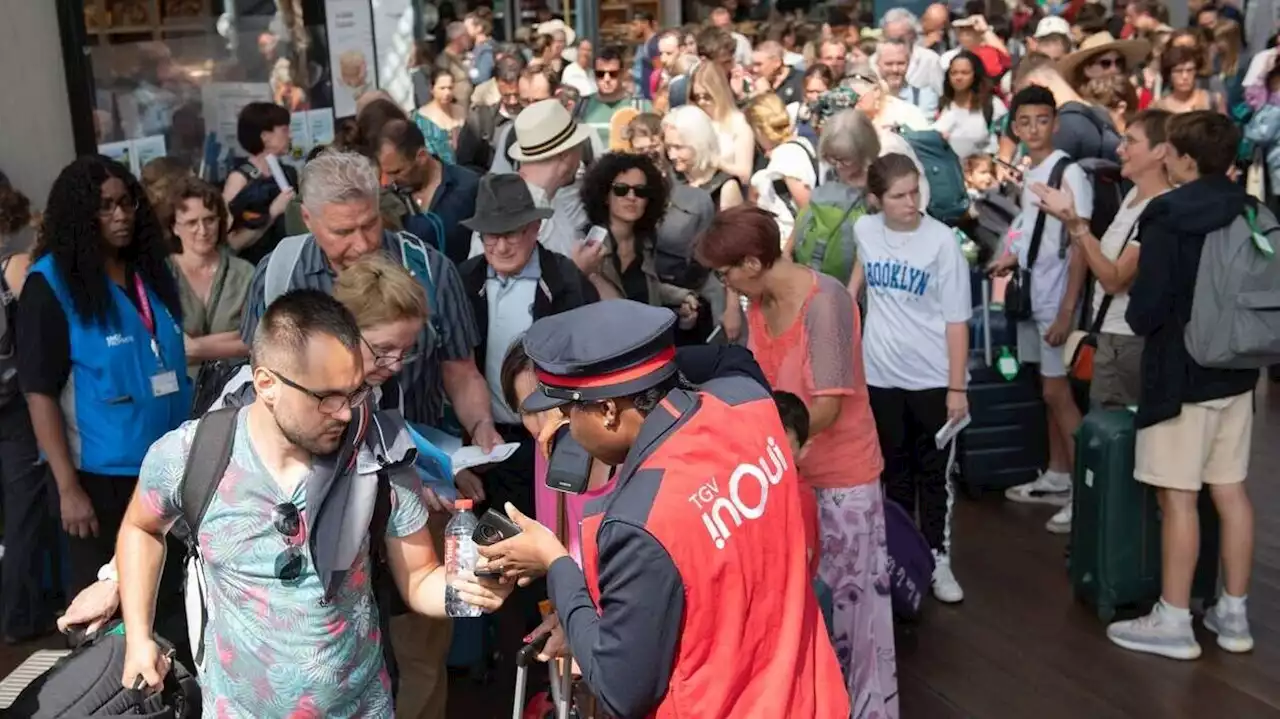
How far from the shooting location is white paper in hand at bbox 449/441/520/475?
3.71 m

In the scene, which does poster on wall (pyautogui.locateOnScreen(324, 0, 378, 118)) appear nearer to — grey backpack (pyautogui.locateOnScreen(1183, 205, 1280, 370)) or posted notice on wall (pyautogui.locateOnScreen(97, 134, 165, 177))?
posted notice on wall (pyautogui.locateOnScreen(97, 134, 165, 177))

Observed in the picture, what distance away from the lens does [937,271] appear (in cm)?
491

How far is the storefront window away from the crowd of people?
0.75m

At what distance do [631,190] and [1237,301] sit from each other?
2098mm

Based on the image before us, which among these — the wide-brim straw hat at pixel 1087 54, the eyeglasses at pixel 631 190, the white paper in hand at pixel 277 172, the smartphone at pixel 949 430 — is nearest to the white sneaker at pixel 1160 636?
the smartphone at pixel 949 430

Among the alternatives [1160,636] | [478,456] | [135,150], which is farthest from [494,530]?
[135,150]

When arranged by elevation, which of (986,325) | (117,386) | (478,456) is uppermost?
(117,386)

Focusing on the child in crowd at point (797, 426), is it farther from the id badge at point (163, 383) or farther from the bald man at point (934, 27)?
the bald man at point (934, 27)

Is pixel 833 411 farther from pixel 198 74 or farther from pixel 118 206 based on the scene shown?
pixel 198 74

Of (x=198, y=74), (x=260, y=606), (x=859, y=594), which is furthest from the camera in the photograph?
(x=198, y=74)

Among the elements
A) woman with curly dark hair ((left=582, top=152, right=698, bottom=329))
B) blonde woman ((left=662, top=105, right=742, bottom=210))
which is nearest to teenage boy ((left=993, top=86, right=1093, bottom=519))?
blonde woman ((left=662, top=105, right=742, bottom=210))

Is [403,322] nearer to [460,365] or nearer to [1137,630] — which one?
[460,365]

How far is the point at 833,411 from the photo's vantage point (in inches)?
154

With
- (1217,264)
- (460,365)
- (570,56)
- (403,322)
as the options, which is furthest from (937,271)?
(570,56)
